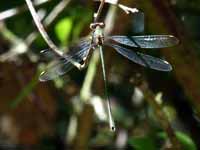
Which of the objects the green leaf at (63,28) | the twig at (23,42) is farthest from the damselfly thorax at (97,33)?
the green leaf at (63,28)

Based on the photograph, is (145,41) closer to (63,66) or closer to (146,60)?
(146,60)

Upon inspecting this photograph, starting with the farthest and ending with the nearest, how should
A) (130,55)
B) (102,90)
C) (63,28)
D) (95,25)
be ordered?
(63,28)
(102,90)
(130,55)
(95,25)

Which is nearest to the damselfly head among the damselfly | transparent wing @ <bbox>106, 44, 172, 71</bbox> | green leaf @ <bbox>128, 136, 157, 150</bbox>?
the damselfly

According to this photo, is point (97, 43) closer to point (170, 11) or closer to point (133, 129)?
point (170, 11)

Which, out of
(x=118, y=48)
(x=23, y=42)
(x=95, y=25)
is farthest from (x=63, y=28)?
(x=95, y=25)

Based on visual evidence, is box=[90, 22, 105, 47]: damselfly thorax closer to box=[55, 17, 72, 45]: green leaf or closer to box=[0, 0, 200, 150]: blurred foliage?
box=[0, 0, 200, 150]: blurred foliage

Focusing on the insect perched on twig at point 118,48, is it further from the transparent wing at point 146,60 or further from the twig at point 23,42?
the twig at point 23,42
